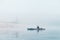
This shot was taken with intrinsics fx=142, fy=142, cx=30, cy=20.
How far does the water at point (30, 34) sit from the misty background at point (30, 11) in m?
0.10

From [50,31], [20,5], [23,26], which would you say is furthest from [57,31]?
[20,5]

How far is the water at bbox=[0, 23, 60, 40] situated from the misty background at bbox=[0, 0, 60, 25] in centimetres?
10

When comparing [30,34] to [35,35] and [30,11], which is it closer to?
[35,35]

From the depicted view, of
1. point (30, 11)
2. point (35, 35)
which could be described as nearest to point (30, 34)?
point (35, 35)

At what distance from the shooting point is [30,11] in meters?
1.92

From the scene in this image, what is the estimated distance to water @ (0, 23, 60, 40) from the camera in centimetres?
193

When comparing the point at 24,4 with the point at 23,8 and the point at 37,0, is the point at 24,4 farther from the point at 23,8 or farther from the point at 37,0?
the point at 37,0

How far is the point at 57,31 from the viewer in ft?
6.41

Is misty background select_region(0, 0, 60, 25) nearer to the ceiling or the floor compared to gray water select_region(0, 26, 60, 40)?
nearer to the ceiling

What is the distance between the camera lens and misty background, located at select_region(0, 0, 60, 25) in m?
1.91

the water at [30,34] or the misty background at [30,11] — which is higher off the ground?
the misty background at [30,11]

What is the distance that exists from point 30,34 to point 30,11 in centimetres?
31

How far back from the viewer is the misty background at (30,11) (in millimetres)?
1912

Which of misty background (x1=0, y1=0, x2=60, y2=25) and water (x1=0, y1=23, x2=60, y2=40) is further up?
misty background (x1=0, y1=0, x2=60, y2=25)
